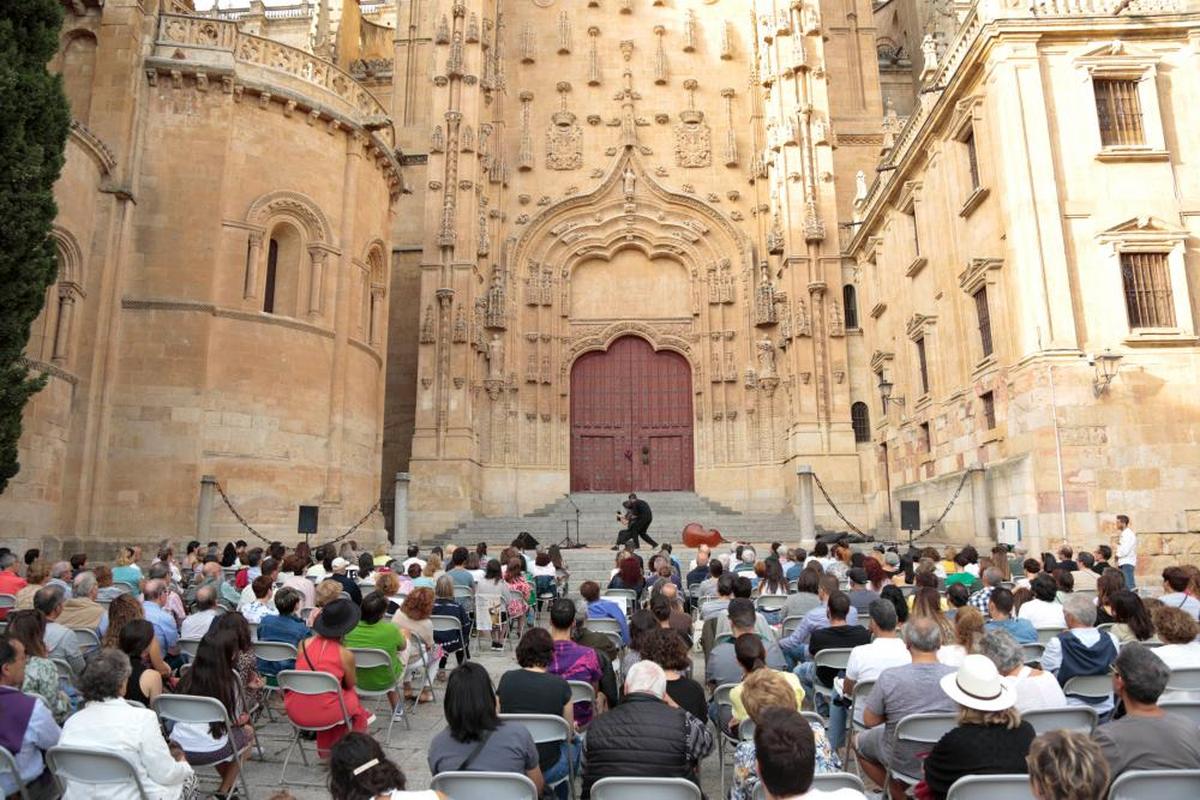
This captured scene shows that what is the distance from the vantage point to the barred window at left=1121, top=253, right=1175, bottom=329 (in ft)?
53.8

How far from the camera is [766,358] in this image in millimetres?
28922

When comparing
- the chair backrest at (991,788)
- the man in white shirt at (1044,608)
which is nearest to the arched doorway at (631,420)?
the man in white shirt at (1044,608)

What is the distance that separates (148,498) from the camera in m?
18.3

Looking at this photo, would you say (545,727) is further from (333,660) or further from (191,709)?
(191,709)

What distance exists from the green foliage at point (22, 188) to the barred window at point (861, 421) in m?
22.9

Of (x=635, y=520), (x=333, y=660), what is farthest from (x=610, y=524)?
(x=333, y=660)

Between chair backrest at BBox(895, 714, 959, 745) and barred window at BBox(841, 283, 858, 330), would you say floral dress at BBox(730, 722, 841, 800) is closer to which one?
chair backrest at BBox(895, 714, 959, 745)

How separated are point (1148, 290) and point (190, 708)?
1804 cm

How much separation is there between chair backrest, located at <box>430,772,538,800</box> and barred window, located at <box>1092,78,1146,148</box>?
719 inches

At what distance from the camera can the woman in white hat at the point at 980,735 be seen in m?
4.00

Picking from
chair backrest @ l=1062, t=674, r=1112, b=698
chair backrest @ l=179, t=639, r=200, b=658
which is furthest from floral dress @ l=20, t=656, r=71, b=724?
chair backrest @ l=1062, t=674, r=1112, b=698

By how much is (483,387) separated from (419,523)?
543cm

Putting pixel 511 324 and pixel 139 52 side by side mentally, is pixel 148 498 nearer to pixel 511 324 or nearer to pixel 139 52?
pixel 139 52

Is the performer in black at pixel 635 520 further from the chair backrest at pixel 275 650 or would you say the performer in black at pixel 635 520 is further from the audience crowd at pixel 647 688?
the chair backrest at pixel 275 650
